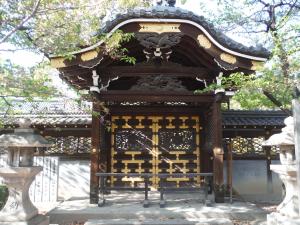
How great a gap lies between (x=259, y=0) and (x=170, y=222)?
30.1ft

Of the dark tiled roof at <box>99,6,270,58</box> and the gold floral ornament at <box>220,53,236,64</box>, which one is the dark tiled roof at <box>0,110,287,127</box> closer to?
the gold floral ornament at <box>220,53,236,64</box>

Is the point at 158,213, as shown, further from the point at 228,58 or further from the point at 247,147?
the point at 247,147

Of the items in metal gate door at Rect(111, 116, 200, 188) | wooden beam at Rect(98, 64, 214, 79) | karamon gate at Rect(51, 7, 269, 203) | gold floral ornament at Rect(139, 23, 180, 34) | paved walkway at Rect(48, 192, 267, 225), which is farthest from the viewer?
metal gate door at Rect(111, 116, 200, 188)

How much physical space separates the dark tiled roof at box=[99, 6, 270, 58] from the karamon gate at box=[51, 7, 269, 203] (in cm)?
2

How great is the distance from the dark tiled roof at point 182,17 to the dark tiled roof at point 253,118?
3800 millimetres

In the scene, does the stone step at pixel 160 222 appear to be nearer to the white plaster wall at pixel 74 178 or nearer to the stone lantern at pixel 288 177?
the stone lantern at pixel 288 177

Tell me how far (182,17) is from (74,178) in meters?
6.63

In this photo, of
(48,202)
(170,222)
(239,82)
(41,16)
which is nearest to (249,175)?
(239,82)

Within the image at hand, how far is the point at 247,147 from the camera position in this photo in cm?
1178

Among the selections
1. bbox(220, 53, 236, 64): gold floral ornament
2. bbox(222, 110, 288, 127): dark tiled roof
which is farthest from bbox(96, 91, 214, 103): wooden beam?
bbox(222, 110, 288, 127): dark tiled roof

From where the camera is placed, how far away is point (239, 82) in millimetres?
7590

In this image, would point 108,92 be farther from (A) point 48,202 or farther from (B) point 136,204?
(A) point 48,202

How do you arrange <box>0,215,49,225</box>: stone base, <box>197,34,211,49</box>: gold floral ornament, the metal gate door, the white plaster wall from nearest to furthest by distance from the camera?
<box>0,215,49,225</box>: stone base < <box>197,34,211,49</box>: gold floral ornament < the metal gate door < the white plaster wall

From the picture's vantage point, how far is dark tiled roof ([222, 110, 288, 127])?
11375 mm
